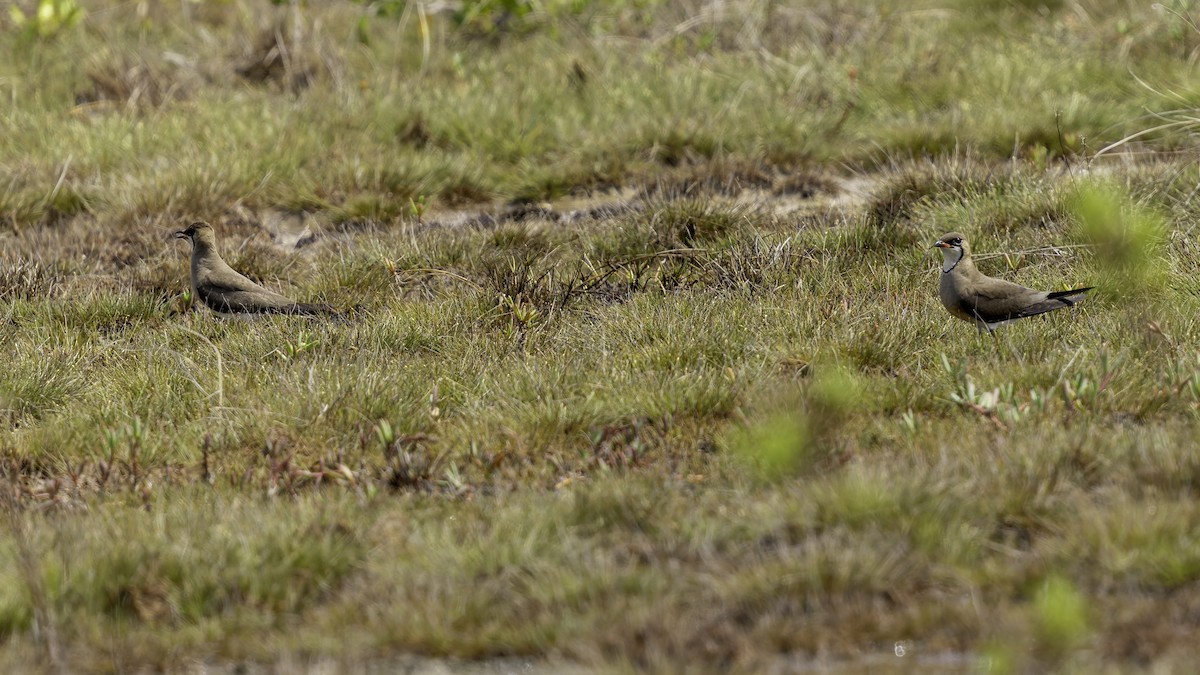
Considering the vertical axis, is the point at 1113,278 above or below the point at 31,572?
below

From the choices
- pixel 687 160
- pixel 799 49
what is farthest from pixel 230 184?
pixel 799 49

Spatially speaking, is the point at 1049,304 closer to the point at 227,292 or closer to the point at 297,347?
the point at 297,347

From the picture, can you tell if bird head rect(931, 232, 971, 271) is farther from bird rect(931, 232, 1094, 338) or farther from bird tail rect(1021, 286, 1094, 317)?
bird tail rect(1021, 286, 1094, 317)

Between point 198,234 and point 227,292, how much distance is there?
0.63 meters

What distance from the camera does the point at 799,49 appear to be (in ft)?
34.6

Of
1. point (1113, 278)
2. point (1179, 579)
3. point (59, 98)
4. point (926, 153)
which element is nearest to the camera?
point (1179, 579)

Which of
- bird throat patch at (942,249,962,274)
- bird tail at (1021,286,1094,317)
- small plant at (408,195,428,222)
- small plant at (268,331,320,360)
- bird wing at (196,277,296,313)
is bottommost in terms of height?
small plant at (408,195,428,222)

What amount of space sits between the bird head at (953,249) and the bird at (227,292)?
10.4 feet

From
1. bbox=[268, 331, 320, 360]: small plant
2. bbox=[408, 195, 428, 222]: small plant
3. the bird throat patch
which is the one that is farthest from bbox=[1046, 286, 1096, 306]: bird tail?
bbox=[408, 195, 428, 222]: small plant

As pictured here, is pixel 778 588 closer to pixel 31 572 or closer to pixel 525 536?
pixel 525 536

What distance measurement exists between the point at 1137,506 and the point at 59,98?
898 centimetres

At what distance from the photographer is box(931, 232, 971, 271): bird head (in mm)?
6270

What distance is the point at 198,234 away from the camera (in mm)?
7594

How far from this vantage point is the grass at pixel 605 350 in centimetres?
391
